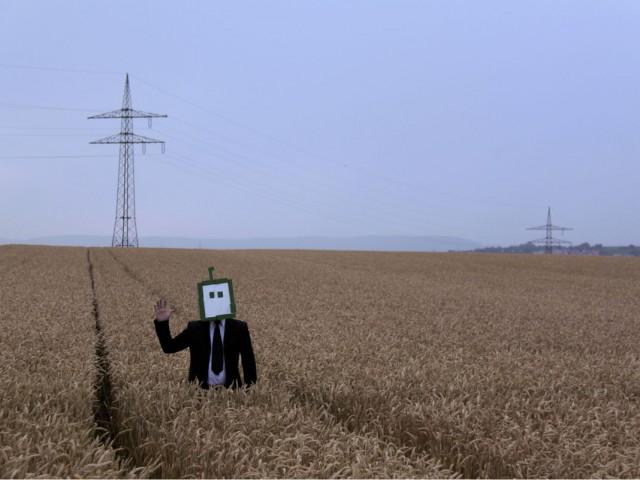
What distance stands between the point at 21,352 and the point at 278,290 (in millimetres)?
12514

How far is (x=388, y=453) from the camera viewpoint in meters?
4.45

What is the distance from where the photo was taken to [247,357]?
19.4 feet

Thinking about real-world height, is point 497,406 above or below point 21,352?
below

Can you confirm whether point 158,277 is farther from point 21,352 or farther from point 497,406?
point 497,406

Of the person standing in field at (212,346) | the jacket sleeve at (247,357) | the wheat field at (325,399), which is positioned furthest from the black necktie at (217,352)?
the wheat field at (325,399)

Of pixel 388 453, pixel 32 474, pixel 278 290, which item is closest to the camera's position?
pixel 32 474

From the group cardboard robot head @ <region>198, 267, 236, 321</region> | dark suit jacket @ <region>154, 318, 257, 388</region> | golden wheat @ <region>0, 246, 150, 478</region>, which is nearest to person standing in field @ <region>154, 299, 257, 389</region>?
dark suit jacket @ <region>154, 318, 257, 388</region>

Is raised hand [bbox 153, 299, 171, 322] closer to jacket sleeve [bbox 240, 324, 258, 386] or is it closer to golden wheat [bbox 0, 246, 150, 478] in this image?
jacket sleeve [bbox 240, 324, 258, 386]

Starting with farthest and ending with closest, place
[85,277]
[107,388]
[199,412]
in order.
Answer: [85,277]
[107,388]
[199,412]

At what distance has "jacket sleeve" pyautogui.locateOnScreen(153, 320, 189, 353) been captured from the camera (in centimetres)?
568

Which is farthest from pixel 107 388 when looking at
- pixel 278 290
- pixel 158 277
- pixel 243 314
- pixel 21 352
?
pixel 158 277

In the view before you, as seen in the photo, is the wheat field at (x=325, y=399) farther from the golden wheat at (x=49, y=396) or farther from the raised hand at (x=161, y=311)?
the raised hand at (x=161, y=311)

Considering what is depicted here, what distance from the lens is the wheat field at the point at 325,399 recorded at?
412 centimetres

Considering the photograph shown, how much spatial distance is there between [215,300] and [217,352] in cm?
67
